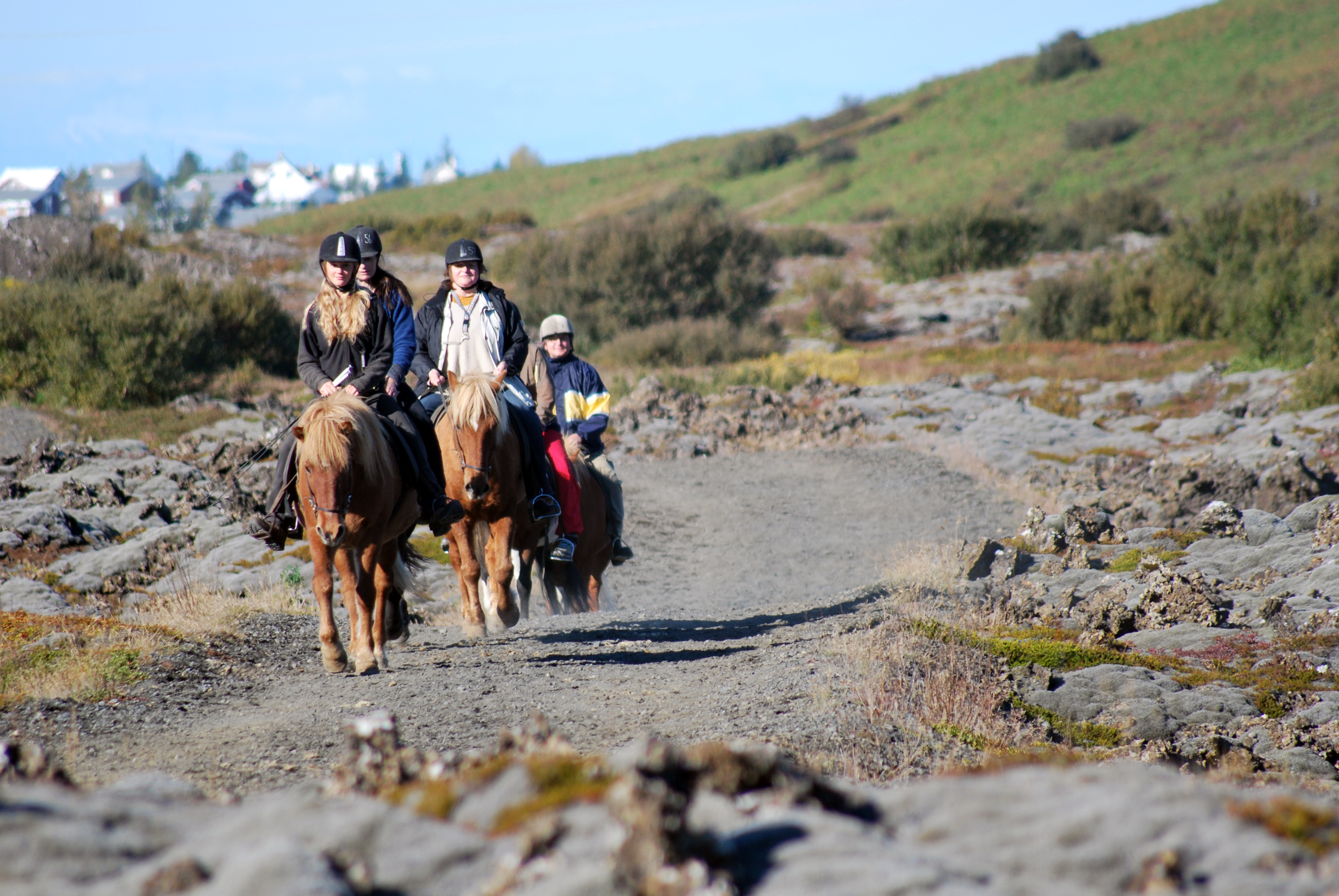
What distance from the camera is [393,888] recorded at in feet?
7.21

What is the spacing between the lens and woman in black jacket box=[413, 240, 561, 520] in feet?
28.4

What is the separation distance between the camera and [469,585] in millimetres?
8328

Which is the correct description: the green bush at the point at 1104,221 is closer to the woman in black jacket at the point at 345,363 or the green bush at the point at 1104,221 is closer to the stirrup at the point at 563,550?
the stirrup at the point at 563,550

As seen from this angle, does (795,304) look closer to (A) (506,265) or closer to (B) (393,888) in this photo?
(A) (506,265)

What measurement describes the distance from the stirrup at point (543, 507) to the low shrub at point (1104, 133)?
214ft

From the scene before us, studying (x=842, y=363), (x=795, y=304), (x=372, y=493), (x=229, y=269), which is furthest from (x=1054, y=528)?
(x=229, y=269)

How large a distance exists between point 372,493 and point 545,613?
427cm

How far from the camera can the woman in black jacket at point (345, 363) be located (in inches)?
285

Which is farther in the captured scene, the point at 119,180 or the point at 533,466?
the point at 119,180

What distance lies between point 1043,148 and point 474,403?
220 ft

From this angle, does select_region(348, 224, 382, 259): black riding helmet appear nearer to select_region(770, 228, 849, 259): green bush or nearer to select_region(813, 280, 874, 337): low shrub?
select_region(813, 280, 874, 337): low shrub

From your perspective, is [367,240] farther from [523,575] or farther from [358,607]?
[523,575]

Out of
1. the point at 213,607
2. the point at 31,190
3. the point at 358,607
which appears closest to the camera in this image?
the point at 358,607

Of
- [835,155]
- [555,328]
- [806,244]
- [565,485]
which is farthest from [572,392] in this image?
[835,155]
